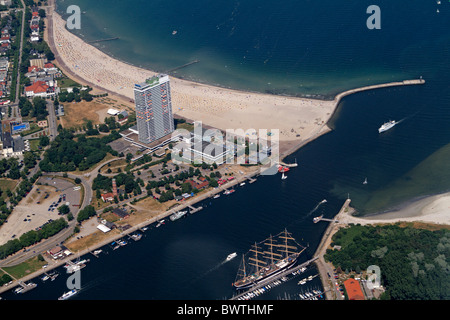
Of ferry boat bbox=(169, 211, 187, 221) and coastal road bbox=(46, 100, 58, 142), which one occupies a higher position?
coastal road bbox=(46, 100, 58, 142)

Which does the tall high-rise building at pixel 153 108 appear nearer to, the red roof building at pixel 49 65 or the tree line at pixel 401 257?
the tree line at pixel 401 257

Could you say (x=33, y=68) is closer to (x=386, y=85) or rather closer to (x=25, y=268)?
(x=25, y=268)

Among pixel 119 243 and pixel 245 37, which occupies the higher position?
pixel 245 37

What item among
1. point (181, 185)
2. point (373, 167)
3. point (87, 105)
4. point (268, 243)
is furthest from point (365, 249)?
point (87, 105)

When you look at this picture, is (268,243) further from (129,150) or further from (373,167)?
(129,150)

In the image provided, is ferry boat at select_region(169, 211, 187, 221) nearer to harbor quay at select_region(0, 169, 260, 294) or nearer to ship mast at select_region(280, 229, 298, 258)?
harbor quay at select_region(0, 169, 260, 294)

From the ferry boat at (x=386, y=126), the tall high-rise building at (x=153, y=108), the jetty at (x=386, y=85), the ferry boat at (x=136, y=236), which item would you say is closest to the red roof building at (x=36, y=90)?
the tall high-rise building at (x=153, y=108)

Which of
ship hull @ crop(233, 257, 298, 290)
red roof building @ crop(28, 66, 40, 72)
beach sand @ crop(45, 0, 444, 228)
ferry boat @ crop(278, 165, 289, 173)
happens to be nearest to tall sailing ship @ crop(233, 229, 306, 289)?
ship hull @ crop(233, 257, 298, 290)
